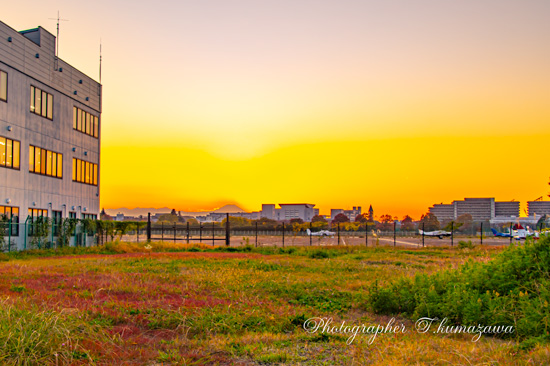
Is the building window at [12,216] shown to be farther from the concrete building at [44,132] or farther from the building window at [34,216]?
the building window at [34,216]

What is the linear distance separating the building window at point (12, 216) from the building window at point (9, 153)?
2597mm

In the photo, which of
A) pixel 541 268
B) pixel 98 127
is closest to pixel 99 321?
pixel 541 268

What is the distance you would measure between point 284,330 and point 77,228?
29.7 meters

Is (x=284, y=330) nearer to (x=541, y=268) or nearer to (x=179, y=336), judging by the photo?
(x=179, y=336)

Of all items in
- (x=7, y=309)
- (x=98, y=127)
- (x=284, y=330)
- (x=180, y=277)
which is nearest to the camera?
(x=7, y=309)

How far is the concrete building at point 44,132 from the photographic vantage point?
89.1ft

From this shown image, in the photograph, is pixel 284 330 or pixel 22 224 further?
pixel 22 224

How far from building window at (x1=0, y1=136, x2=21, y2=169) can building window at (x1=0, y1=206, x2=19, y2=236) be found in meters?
2.60

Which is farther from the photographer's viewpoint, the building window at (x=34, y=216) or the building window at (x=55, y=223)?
the building window at (x=55, y=223)

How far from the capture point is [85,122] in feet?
122

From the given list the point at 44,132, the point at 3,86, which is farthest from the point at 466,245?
the point at 3,86

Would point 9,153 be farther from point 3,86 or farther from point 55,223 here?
point 55,223

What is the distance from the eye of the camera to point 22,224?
89.5ft

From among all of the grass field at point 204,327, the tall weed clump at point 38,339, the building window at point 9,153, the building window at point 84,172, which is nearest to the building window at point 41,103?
the building window at point 9,153
